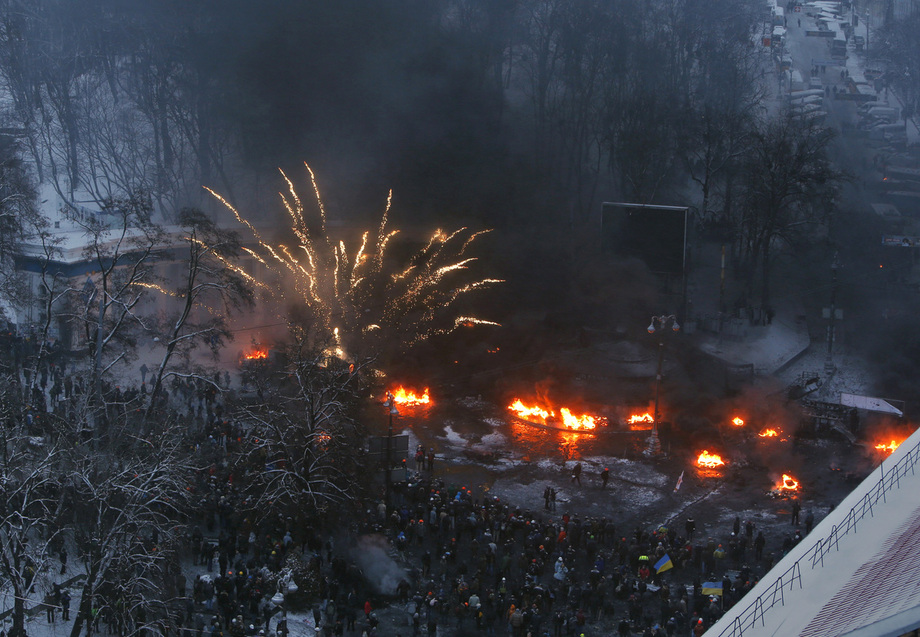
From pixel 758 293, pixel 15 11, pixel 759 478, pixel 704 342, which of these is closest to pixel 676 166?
pixel 758 293

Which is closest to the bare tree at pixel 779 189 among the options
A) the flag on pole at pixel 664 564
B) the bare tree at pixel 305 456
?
the flag on pole at pixel 664 564

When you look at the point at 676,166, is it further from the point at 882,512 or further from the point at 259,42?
the point at 882,512

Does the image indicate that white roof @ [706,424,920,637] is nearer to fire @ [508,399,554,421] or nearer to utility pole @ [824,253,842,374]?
fire @ [508,399,554,421]

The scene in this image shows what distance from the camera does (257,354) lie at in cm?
3138

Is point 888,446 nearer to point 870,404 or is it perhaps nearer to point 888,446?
point 888,446

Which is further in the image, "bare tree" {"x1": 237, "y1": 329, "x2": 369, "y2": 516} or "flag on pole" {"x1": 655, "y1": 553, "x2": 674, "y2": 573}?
"bare tree" {"x1": 237, "y1": 329, "x2": 369, "y2": 516}

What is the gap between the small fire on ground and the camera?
28.1 metres

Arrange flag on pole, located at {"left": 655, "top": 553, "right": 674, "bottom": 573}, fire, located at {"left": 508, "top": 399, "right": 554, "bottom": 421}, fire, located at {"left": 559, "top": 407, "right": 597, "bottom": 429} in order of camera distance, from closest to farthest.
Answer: flag on pole, located at {"left": 655, "top": 553, "right": 674, "bottom": 573} < fire, located at {"left": 559, "top": 407, "right": 597, "bottom": 429} < fire, located at {"left": 508, "top": 399, "right": 554, "bottom": 421}

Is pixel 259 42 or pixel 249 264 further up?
pixel 259 42

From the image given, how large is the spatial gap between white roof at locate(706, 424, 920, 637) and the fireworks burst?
16358mm

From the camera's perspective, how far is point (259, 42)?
4703 cm

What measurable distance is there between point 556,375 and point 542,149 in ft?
70.0

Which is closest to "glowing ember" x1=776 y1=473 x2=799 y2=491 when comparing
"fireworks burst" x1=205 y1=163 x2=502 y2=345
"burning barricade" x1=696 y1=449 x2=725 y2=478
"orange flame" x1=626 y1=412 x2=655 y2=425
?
"burning barricade" x1=696 y1=449 x2=725 y2=478

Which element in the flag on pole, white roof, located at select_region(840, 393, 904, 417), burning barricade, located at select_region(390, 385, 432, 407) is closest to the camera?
the flag on pole
